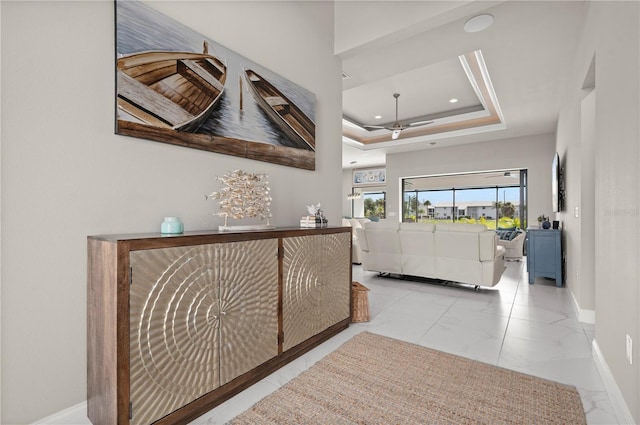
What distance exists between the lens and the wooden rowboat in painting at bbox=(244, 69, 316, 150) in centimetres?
235

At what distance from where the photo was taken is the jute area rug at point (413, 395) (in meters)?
1.56

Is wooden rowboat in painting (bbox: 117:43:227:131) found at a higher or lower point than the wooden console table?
higher

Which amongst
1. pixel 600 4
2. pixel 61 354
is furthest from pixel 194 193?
pixel 600 4

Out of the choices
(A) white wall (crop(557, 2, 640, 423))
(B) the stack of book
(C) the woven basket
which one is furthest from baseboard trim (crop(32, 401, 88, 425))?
(A) white wall (crop(557, 2, 640, 423))

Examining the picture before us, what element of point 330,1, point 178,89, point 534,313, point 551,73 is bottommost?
point 534,313

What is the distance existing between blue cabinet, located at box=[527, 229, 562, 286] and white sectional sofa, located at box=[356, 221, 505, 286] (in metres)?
0.53

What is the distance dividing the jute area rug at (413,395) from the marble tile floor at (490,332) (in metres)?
0.10

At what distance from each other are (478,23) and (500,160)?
210 inches

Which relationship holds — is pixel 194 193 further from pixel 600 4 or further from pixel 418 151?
pixel 418 151

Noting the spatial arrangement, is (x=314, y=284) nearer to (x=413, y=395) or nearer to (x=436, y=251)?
(x=413, y=395)

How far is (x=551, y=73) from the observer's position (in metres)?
4.08

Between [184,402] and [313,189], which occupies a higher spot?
[313,189]

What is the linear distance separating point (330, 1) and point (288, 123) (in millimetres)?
1558

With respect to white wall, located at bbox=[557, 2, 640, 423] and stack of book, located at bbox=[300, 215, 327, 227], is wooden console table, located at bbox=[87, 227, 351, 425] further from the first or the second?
white wall, located at bbox=[557, 2, 640, 423]
